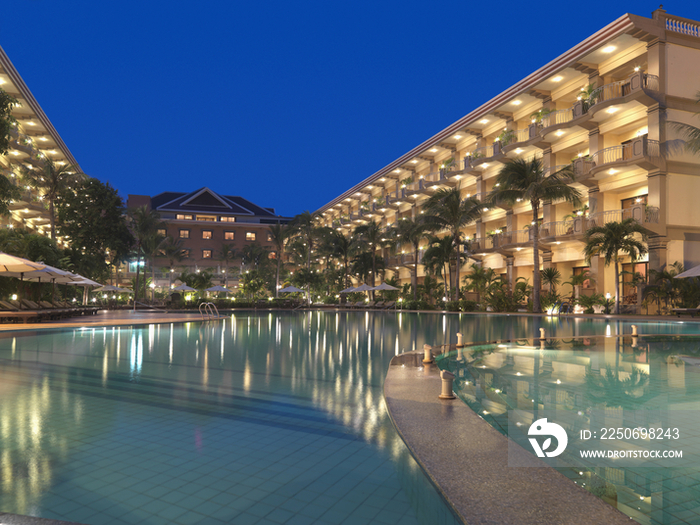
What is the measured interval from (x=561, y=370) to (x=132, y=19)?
769ft

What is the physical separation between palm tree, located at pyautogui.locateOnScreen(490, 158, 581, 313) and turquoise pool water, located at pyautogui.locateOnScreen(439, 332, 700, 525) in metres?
14.7

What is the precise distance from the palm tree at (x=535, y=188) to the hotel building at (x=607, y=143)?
127 cm

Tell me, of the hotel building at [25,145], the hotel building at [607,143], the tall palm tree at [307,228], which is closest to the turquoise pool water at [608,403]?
the hotel building at [607,143]

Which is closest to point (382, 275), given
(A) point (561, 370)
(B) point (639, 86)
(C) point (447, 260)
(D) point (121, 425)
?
(C) point (447, 260)

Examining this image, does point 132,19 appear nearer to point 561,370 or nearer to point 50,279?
point 50,279

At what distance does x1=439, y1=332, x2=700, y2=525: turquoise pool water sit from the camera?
3580 millimetres

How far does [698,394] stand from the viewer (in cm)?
670

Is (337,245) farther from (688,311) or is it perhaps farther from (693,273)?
(693,273)

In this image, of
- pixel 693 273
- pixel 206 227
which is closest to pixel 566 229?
pixel 693 273

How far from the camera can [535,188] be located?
86.0 ft

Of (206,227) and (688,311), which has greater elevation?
(206,227)

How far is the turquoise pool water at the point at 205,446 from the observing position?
11.0ft

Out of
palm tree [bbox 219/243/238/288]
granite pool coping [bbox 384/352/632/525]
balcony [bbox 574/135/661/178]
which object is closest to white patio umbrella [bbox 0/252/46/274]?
granite pool coping [bbox 384/352/632/525]

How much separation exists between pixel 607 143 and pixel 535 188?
550 cm
